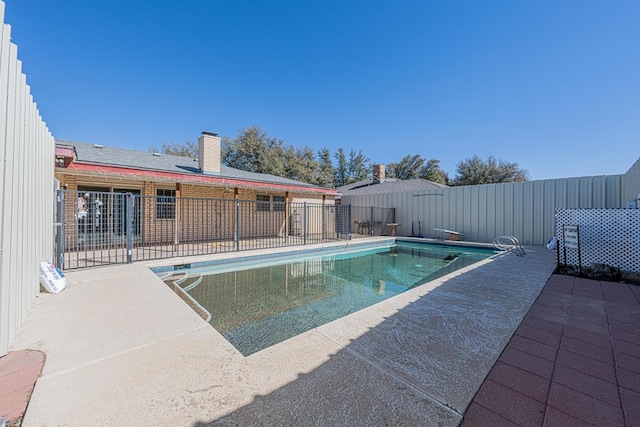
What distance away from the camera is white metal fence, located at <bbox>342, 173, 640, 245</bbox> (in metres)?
8.16

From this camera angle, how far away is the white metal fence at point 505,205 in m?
8.16

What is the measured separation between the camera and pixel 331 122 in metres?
22.6

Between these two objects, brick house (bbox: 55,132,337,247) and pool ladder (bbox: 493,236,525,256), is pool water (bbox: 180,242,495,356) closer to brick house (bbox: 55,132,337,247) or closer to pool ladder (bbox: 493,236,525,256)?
pool ladder (bbox: 493,236,525,256)

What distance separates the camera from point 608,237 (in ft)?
17.1

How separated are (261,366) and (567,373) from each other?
7.22 feet

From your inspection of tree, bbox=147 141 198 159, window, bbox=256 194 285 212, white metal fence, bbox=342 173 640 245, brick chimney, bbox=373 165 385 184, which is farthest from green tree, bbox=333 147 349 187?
window, bbox=256 194 285 212

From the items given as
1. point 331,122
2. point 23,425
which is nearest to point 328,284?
point 23,425

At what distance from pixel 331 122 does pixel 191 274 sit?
64.1 ft

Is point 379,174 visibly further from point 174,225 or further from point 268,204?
point 174,225

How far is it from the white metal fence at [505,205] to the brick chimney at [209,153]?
8534 millimetres

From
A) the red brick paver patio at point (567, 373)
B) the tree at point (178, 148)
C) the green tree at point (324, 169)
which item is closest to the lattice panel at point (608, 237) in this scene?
the red brick paver patio at point (567, 373)

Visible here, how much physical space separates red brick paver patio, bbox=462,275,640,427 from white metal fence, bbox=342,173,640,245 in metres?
5.63

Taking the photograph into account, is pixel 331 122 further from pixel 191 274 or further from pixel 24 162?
pixel 24 162

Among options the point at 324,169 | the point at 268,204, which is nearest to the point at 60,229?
the point at 268,204
